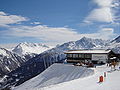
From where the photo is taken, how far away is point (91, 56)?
64.6 meters

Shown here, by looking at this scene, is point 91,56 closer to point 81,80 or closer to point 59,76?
point 59,76

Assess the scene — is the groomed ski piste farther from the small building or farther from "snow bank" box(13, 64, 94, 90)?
A: the small building

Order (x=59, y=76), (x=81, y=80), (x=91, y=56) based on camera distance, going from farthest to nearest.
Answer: (x=91, y=56) → (x=59, y=76) → (x=81, y=80)

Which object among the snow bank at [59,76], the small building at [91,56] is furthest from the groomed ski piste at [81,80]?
the small building at [91,56]

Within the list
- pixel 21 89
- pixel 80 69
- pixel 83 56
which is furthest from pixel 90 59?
pixel 21 89

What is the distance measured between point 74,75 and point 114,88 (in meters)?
25.6

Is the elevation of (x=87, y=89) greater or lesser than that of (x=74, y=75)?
greater

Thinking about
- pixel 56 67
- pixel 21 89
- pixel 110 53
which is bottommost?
pixel 21 89

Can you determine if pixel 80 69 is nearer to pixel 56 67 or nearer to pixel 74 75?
pixel 74 75

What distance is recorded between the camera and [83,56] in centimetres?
6662

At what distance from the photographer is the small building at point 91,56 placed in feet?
204

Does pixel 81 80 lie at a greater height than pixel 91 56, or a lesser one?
lesser

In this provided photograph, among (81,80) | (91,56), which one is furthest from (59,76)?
(81,80)

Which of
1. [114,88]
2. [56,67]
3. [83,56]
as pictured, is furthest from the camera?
[83,56]
